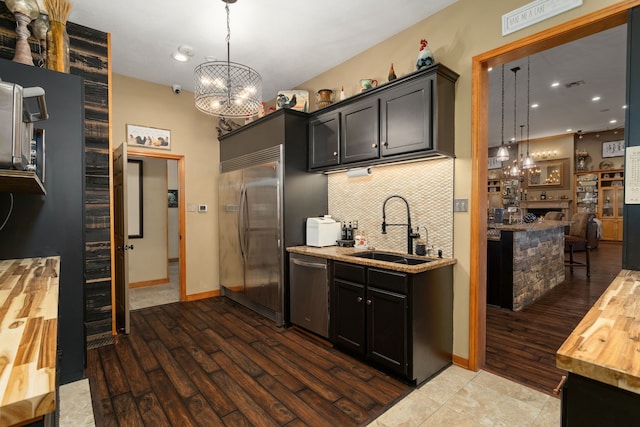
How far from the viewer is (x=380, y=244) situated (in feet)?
10.9

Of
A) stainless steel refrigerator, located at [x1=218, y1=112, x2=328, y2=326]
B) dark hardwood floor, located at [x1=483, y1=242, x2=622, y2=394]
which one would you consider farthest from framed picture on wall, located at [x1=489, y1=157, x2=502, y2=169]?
stainless steel refrigerator, located at [x1=218, y1=112, x2=328, y2=326]

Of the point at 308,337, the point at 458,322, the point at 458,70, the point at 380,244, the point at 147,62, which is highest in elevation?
the point at 147,62

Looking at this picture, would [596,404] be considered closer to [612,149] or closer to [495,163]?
[495,163]

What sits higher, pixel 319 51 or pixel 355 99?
pixel 319 51

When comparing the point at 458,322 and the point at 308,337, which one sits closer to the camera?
the point at 458,322

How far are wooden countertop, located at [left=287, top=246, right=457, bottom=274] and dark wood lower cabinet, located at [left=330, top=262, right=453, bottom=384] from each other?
0.17 ft

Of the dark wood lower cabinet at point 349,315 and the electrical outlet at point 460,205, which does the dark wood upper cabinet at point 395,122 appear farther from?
the dark wood lower cabinet at point 349,315

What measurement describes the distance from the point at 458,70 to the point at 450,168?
0.83 m

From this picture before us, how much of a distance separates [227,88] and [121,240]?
2025 millimetres

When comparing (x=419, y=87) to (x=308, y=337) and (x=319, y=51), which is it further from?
(x=308, y=337)

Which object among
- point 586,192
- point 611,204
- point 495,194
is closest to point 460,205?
point 495,194

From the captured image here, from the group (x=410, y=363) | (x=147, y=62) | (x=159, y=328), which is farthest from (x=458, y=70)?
(x=159, y=328)

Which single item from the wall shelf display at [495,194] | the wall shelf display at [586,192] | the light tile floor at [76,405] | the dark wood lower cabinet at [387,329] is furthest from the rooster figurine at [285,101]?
the wall shelf display at [586,192]

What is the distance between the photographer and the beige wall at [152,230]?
534 centimetres
